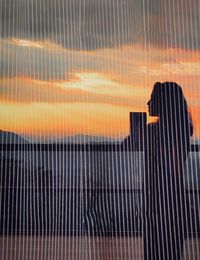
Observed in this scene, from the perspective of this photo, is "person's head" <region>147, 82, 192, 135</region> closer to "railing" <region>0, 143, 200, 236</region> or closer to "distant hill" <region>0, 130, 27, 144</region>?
"railing" <region>0, 143, 200, 236</region>

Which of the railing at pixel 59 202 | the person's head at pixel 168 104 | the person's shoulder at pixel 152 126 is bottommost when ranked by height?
the railing at pixel 59 202

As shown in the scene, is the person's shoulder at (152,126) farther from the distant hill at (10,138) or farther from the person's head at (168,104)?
the distant hill at (10,138)

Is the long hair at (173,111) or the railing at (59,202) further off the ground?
the long hair at (173,111)

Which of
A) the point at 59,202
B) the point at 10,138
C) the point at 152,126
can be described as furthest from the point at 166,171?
the point at 10,138

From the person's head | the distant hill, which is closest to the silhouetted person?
the person's head

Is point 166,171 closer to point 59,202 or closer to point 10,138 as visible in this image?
point 59,202

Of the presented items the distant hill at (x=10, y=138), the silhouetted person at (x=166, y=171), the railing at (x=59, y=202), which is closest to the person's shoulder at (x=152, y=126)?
the silhouetted person at (x=166, y=171)

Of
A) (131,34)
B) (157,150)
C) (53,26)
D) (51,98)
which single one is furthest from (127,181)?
(53,26)
